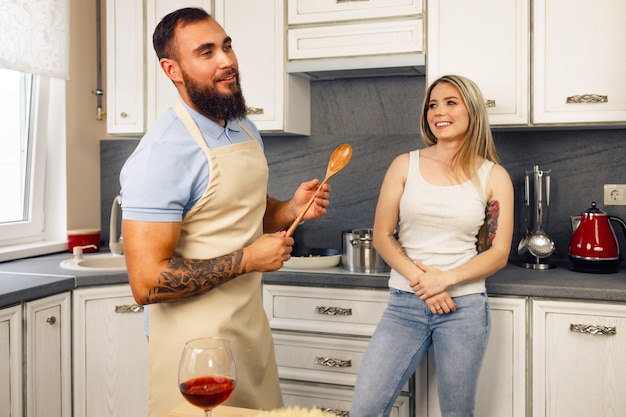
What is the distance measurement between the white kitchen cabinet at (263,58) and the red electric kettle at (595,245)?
1.27m

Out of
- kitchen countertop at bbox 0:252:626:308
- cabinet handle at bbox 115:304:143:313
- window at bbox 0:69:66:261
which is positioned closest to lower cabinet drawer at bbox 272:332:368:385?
kitchen countertop at bbox 0:252:626:308

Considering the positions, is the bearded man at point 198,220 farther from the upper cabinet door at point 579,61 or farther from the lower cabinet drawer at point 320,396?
the upper cabinet door at point 579,61

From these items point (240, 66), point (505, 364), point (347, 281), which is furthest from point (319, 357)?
point (240, 66)

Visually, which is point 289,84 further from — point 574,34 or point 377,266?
point 574,34

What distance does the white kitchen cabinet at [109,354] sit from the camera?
2.62 m

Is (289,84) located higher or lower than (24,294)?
higher

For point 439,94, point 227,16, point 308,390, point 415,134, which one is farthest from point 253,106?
point 308,390

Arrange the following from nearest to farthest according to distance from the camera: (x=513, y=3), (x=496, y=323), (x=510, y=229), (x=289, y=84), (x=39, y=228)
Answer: (x=510, y=229)
(x=496, y=323)
(x=513, y=3)
(x=289, y=84)
(x=39, y=228)

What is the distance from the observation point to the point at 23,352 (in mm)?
2340

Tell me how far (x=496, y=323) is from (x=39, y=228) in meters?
2.17

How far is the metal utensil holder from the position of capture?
274cm

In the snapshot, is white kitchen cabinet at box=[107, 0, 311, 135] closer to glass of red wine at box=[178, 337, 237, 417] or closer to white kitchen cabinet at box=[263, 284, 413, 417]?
white kitchen cabinet at box=[263, 284, 413, 417]

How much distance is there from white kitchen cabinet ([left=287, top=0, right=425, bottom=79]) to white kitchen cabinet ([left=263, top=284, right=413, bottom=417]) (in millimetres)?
920

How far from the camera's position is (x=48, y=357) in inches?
97.3
